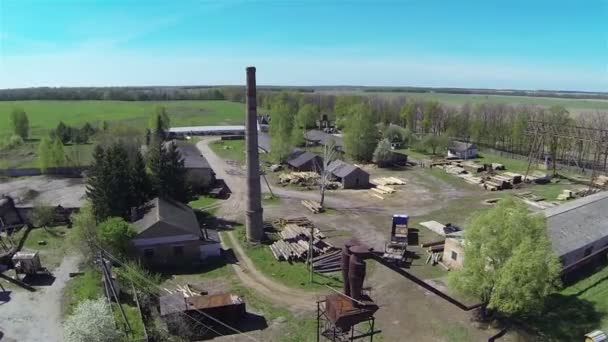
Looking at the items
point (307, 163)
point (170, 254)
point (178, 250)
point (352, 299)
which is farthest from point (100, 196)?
point (307, 163)

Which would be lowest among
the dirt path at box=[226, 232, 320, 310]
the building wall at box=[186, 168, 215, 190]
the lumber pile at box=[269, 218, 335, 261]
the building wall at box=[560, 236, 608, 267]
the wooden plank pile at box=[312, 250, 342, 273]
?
the dirt path at box=[226, 232, 320, 310]

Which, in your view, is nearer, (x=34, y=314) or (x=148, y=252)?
(x=34, y=314)

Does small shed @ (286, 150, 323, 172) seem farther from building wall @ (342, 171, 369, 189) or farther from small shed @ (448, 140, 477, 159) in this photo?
small shed @ (448, 140, 477, 159)

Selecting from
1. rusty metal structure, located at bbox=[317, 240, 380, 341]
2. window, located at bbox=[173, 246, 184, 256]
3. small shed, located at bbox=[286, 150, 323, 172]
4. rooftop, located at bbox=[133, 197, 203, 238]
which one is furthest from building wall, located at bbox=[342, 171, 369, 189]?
rusty metal structure, located at bbox=[317, 240, 380, 341]

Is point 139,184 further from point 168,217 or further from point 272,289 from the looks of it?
point 272,289

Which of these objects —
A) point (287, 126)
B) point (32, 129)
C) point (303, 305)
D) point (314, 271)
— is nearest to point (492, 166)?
point (287, 126)

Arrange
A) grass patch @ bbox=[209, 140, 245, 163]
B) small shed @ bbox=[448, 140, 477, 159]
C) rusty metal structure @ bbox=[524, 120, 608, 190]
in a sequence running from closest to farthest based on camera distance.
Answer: rusty metal structure @ bbox=[524, 120, 608, 190] < small shed @ bbox=[448, 140, 477, 159] < grass patch @ bbox=[209, 140, 245, 163]
